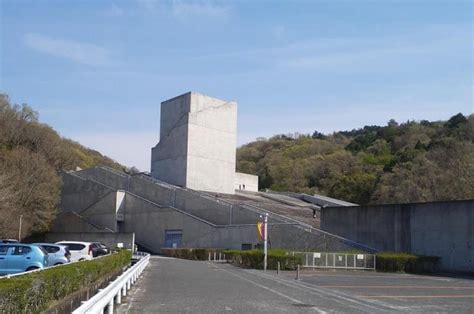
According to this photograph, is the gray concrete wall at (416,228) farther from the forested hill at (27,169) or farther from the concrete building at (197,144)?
the concrete building at (197,144)

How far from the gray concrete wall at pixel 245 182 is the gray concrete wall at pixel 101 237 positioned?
1227 inches

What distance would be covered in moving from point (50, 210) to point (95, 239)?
7.04 metres

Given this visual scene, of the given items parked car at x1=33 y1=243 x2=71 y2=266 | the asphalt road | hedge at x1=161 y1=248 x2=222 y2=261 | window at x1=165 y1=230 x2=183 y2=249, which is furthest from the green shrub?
window at x1=165 y1=230 x2=183 y2=249

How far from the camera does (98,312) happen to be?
9266 mm

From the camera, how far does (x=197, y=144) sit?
249ft

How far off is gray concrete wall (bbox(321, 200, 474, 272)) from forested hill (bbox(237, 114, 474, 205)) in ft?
57.3

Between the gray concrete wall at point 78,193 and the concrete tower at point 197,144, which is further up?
the concrete tower at point 197,144

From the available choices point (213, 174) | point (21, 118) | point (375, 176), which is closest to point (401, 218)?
point (213, 174)

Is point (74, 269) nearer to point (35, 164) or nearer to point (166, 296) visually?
point (166, 296)

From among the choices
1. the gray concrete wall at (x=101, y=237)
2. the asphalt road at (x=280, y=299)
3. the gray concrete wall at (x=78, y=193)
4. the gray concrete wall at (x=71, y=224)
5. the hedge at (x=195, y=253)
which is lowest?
the asphalt road at (x=280, y=299)

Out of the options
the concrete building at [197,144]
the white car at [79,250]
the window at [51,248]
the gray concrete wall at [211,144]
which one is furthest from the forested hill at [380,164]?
the window at [51,248]

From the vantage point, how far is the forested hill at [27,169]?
51.3 metres

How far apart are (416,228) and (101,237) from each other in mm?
35137

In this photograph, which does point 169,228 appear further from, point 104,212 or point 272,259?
point 272,259
